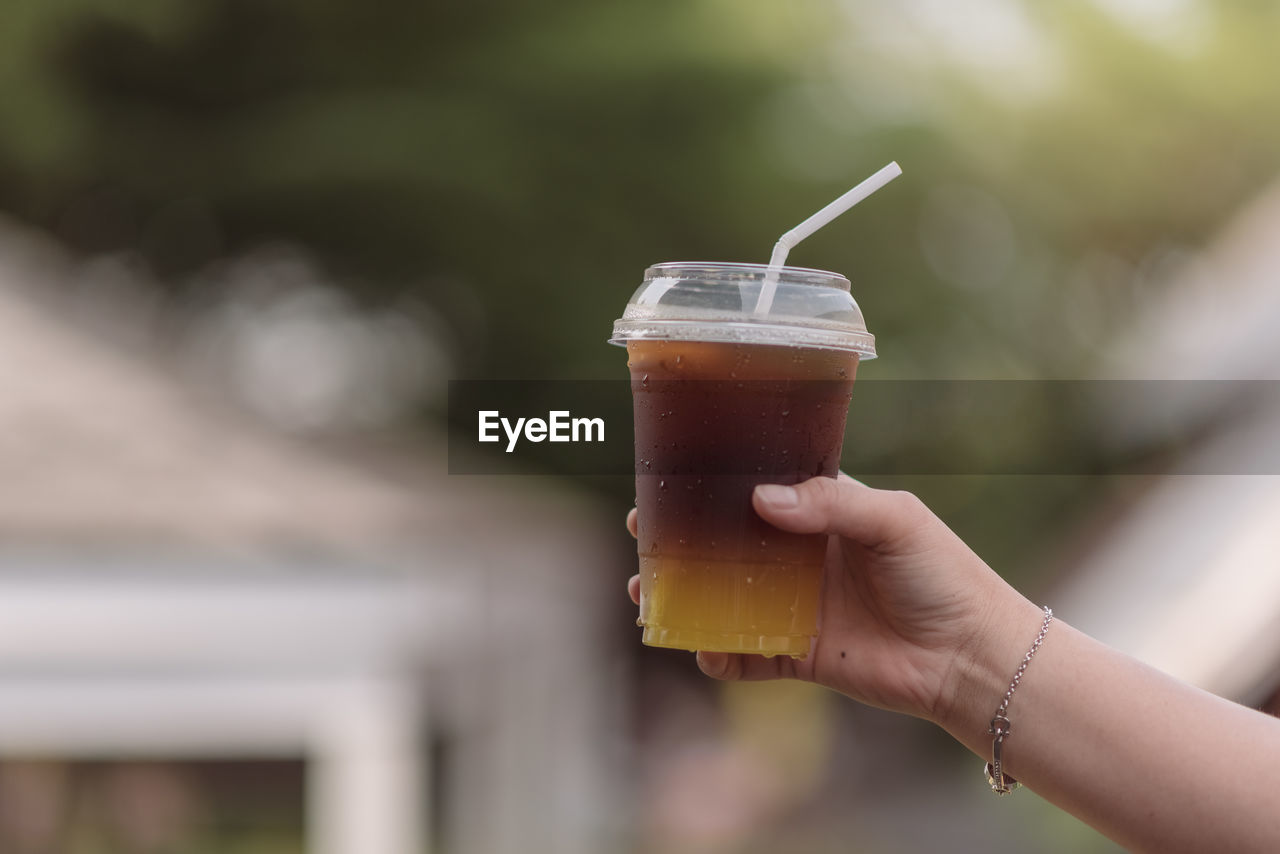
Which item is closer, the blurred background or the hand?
the hand

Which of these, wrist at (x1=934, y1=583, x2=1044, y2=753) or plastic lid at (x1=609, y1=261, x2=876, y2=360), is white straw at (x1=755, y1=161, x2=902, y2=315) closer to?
plastic lid at (x1=609, y1=261, x2=876, y2=360)

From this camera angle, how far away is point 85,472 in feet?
22.0

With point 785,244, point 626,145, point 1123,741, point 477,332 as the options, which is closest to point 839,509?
point 785,244

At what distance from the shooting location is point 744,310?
2.00 metres

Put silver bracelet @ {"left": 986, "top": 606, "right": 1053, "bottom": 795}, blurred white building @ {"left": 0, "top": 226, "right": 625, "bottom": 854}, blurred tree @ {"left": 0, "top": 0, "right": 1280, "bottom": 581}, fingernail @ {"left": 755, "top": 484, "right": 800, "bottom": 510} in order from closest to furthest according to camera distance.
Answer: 1. fingernail @ {"left": 755, "top": 484, "right": 800, "bottom": 510}
2. silver bracelet @ {"left": 986, "top": 606, "right": 1053, "bottom": 795}
3. blurred white building @ {"left": 0, "top": 226, "right": 625, "bottom": 854}
4. blurred tree @ {"left": 0, "top": 0, "right": 1280, "bottom": 581}

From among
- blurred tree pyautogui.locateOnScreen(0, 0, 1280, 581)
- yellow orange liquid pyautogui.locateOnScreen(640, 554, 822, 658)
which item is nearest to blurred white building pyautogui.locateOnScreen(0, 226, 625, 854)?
blurred tree pyautogui.locateOnScreen(0, 0, 1280, 581)

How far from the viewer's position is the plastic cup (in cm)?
199

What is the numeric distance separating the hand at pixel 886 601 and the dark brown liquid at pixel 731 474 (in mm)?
63

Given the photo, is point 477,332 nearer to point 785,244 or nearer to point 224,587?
point 224,587

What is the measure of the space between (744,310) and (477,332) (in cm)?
990

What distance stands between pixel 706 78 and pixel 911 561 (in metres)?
8.63

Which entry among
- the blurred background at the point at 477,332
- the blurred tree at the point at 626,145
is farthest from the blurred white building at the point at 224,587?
the blurred tree at the point at 626,145

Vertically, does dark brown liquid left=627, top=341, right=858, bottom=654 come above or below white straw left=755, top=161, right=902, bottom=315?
below

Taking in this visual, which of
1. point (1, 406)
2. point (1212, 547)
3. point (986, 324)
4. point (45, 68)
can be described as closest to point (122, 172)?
point (45, 68)
